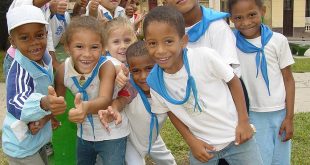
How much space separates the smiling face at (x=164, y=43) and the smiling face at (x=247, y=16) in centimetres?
72

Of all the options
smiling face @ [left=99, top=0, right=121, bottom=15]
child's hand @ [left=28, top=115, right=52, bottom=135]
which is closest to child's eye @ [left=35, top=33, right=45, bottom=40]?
child's hand @ [left=28, top=115, right=52, bottom=135]

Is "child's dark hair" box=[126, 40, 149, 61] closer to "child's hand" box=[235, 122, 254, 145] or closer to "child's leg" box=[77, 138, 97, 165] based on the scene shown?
"child's leg" box=[77, 138, 97, 165]

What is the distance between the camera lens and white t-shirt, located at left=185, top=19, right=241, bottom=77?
2969 mm

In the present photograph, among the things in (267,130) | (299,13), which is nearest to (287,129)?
(267,130)

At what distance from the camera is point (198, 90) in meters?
2.69

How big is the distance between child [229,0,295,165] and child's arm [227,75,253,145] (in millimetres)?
553

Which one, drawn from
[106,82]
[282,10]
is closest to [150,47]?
[106,82]

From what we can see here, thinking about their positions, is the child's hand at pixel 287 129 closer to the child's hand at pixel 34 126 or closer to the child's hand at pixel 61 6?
the child's hand at pixel 34 126

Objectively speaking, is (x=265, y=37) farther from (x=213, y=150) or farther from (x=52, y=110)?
(x=52, y=110)

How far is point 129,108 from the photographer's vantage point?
3.12 metres

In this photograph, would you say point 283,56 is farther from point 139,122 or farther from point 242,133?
point 139,122

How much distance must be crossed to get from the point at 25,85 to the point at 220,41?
1.24m

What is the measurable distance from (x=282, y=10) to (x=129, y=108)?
1024 inches

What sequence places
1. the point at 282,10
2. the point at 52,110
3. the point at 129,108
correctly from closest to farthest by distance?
the point at 52,110, the point at 129,108, the point at 282,10
